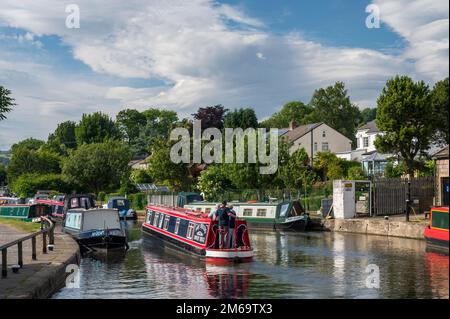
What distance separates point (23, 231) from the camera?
32.6 m

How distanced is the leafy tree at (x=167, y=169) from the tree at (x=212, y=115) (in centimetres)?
2114

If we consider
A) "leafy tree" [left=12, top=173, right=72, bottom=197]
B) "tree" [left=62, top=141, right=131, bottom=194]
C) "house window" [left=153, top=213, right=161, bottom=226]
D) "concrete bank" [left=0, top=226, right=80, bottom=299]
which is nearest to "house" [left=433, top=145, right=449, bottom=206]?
"concrete bank" [left=0, top=226, right=80, bottom=299]

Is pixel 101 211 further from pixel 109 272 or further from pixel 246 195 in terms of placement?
pixel 246 195

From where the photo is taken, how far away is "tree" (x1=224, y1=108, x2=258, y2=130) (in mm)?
80562

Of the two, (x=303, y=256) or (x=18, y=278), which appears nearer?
(x=18, y=278)

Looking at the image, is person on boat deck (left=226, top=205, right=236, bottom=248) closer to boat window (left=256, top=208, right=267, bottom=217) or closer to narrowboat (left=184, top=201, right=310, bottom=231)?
narrowboat (left=184, top=201, right=310, bottom=231)

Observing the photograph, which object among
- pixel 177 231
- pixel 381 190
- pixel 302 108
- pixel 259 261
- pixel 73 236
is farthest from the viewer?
pixel 302 108

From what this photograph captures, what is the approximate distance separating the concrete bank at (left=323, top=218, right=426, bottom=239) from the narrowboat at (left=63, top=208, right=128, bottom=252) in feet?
43.6

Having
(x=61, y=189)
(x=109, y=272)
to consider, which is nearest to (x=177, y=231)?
(x=109, y=272)

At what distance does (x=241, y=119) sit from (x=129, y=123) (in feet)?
148

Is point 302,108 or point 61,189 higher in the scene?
point 302,108

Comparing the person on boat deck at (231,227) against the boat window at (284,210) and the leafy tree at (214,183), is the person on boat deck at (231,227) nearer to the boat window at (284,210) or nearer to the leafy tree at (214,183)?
the boat window at (284,210)
